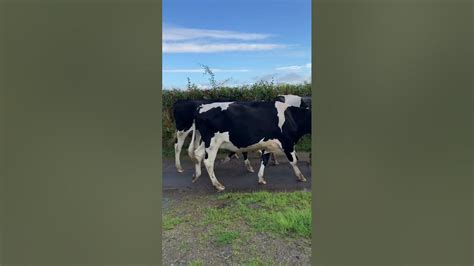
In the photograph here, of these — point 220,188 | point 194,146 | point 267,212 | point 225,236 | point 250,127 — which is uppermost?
point 250,127

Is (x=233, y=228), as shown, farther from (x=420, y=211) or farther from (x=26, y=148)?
(x=26, y=148)

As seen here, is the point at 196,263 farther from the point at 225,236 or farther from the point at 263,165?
the point at 263,165

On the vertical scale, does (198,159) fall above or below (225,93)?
below

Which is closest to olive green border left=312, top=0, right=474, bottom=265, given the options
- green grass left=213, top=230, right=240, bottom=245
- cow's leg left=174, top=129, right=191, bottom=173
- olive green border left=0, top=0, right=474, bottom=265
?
olive green border left=0, top=0, right=474, bottom=265

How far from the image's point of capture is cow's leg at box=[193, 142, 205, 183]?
3.63m

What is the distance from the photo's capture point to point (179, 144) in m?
3.58

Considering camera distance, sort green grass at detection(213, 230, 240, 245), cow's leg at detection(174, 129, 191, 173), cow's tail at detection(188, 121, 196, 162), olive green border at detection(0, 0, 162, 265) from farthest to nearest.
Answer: cow's tail at detection(188, 121, 196, 162) < cow's leg at detection(174, 129, 191, 173) < green grass at detection(213, 230, 240, 245) < olive green border at detection(0, 0, 162, 265)

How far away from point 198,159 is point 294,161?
1.00 meters

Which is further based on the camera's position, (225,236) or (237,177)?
(237,177)

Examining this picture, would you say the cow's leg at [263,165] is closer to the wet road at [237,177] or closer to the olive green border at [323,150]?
the wet road at [237,177]

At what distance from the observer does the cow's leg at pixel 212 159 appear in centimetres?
358

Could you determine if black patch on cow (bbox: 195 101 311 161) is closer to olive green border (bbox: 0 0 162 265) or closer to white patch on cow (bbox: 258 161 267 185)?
white patch on cow (bbox: 258 161 267 185)

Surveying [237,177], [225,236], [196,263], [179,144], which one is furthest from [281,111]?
[196,263]

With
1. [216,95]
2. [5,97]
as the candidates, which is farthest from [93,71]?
[216,95]
